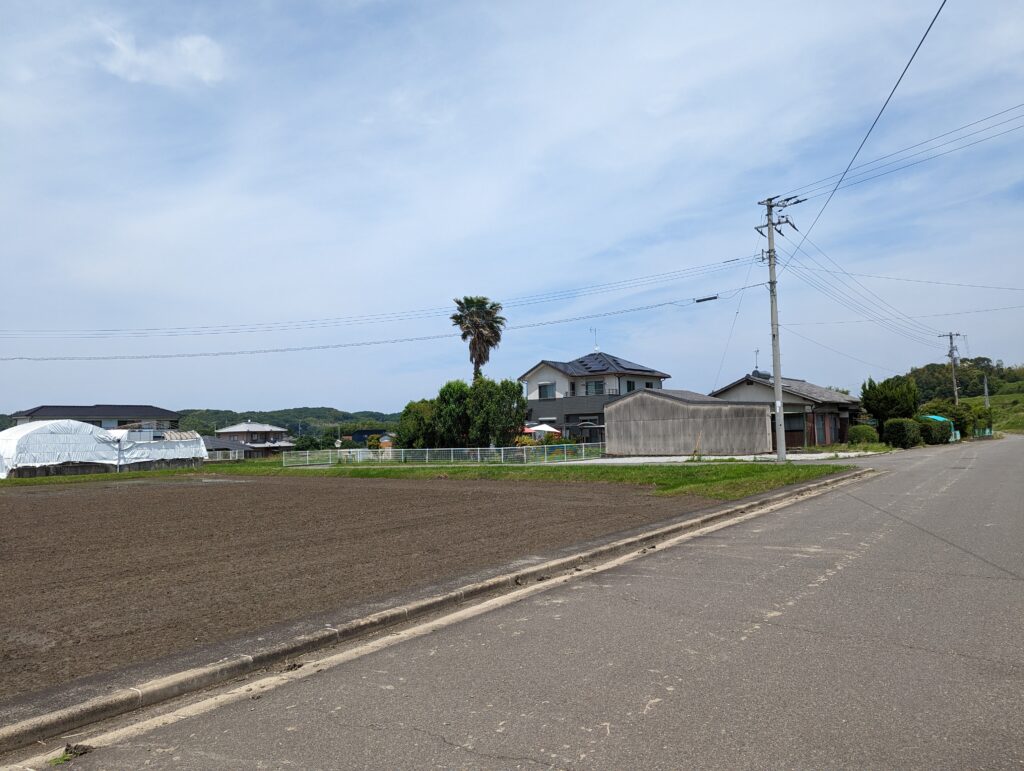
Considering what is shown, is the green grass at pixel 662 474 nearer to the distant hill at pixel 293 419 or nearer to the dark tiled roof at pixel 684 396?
the dark tiled roof at pixel 684 396

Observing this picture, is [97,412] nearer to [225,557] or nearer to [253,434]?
[253,434]

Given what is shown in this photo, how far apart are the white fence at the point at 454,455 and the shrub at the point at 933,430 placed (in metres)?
23.8

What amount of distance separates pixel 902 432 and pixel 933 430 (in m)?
6.52

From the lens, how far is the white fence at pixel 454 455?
125 ft

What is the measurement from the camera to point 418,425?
154 ft

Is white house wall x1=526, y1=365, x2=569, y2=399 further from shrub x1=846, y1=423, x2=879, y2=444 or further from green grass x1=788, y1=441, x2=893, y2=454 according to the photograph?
shrub x1=846, y1=423, x2=879, y2=444

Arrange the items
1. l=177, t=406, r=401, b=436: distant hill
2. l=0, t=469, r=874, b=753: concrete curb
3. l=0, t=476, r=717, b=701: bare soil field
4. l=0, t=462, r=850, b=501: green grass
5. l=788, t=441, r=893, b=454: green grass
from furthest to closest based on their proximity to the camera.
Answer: l=177, t=406, r=401, b=436: distant hill
l=788, t=441, r=893, b=454: green grass
l=0, t=462, r=850, b=501: green grass
l=0, t=476, r=717, b=701: bare soil field
l=0, t=469, r=874, b=753: concrete curb

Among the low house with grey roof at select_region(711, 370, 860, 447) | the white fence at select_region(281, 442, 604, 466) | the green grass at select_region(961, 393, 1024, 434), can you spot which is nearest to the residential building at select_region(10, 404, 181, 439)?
the white fence at select_region(281, 442, 604, 466)

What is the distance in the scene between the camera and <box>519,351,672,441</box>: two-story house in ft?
188

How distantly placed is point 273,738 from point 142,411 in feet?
298

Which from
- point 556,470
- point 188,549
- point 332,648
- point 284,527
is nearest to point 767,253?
point 556,470

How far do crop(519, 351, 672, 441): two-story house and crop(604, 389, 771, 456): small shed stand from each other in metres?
11.4

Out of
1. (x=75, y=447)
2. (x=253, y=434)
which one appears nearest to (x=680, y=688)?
(x=75, y=447)

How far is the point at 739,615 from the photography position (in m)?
6.39
